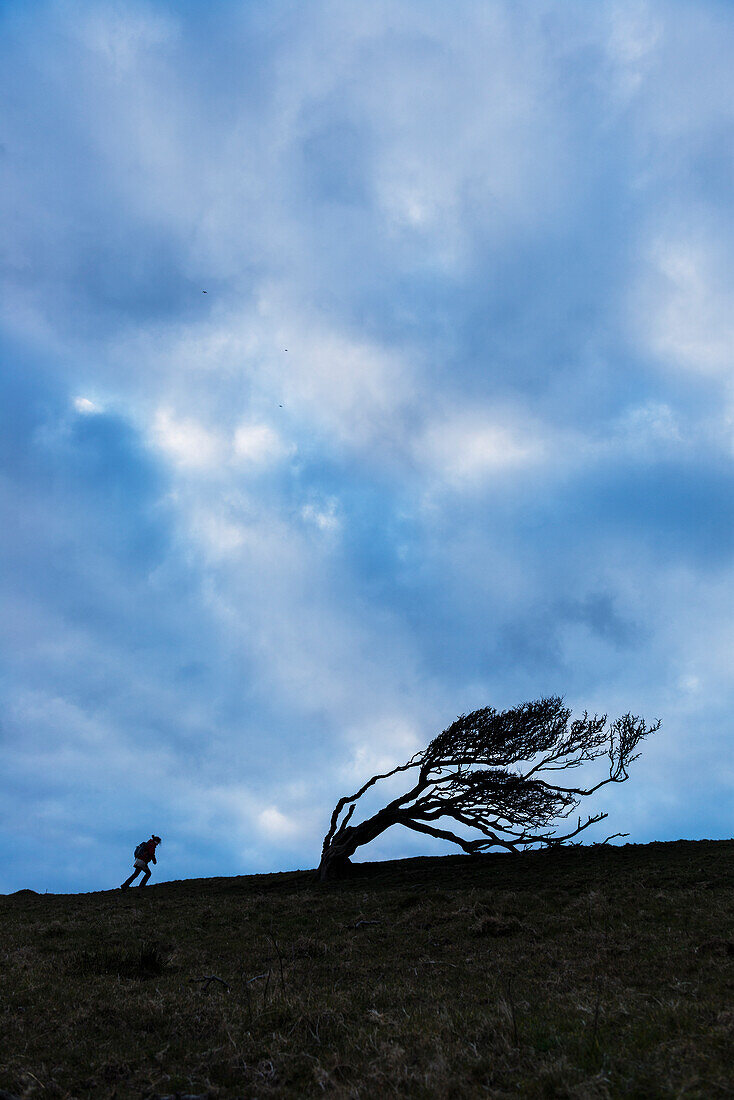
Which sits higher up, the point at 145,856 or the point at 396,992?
the point at 145,856

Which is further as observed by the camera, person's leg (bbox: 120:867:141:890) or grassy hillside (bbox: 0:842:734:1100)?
person's leg (bbox: 120:867:141:890)

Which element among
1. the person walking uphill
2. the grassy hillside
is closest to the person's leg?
the person walking uphill

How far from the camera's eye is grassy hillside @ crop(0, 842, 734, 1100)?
6434 mm

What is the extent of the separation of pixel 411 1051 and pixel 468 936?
7749 mm

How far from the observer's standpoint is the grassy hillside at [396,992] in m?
6.43

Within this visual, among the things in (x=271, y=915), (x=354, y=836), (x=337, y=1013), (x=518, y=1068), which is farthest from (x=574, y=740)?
(x=518, y=1068)

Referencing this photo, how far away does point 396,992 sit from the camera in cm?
995

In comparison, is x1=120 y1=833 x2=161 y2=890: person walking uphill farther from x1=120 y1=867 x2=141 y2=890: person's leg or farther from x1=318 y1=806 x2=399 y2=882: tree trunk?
x1=318 y1=806 x2=399 y2=882: tree trunk

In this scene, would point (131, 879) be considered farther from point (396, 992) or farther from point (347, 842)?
point (396, 992)

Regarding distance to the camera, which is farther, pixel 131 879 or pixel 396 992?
pixel 131 879

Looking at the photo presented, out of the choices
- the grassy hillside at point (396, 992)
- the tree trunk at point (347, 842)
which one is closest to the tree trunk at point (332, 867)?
the tree trunk at point (347, 842)

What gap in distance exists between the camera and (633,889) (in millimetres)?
16797

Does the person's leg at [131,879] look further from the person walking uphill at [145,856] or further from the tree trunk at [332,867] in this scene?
the tree trunk at [332,867]

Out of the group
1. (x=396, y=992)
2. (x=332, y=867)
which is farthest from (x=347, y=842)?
(x=396, y=992)
